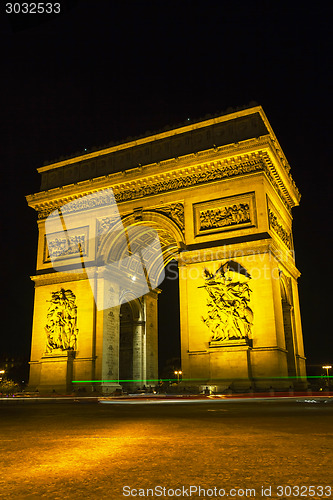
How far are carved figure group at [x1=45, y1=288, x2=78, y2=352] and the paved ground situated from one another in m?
16.2

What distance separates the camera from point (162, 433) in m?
5.62

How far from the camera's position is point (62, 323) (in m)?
22.2

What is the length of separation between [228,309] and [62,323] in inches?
351

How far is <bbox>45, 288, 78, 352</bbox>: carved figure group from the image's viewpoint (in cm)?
2209

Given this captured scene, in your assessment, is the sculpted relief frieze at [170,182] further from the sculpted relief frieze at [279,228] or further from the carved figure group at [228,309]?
the carved figure group at [228,309]

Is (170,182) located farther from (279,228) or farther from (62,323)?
(62,323)

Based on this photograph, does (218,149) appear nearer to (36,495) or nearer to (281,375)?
(281,375)

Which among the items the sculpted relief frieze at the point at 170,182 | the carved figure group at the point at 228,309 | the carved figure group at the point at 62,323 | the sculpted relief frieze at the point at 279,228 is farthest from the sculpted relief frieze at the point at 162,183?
the carved figure group at the point at 62,323

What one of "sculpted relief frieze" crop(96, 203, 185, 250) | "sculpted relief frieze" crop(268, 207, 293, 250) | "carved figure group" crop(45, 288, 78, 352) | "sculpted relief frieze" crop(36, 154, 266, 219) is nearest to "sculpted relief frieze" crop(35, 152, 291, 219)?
"sculpted relief frieze" crop(36, 154, 266, 219)

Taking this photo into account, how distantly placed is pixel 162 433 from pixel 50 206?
2133 cm

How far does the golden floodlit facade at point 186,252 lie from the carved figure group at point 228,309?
0.04 meters

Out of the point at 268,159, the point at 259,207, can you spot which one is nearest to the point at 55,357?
the point at 259,207

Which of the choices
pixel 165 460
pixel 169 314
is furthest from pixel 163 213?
pixel 169 314

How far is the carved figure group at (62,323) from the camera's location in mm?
22094
